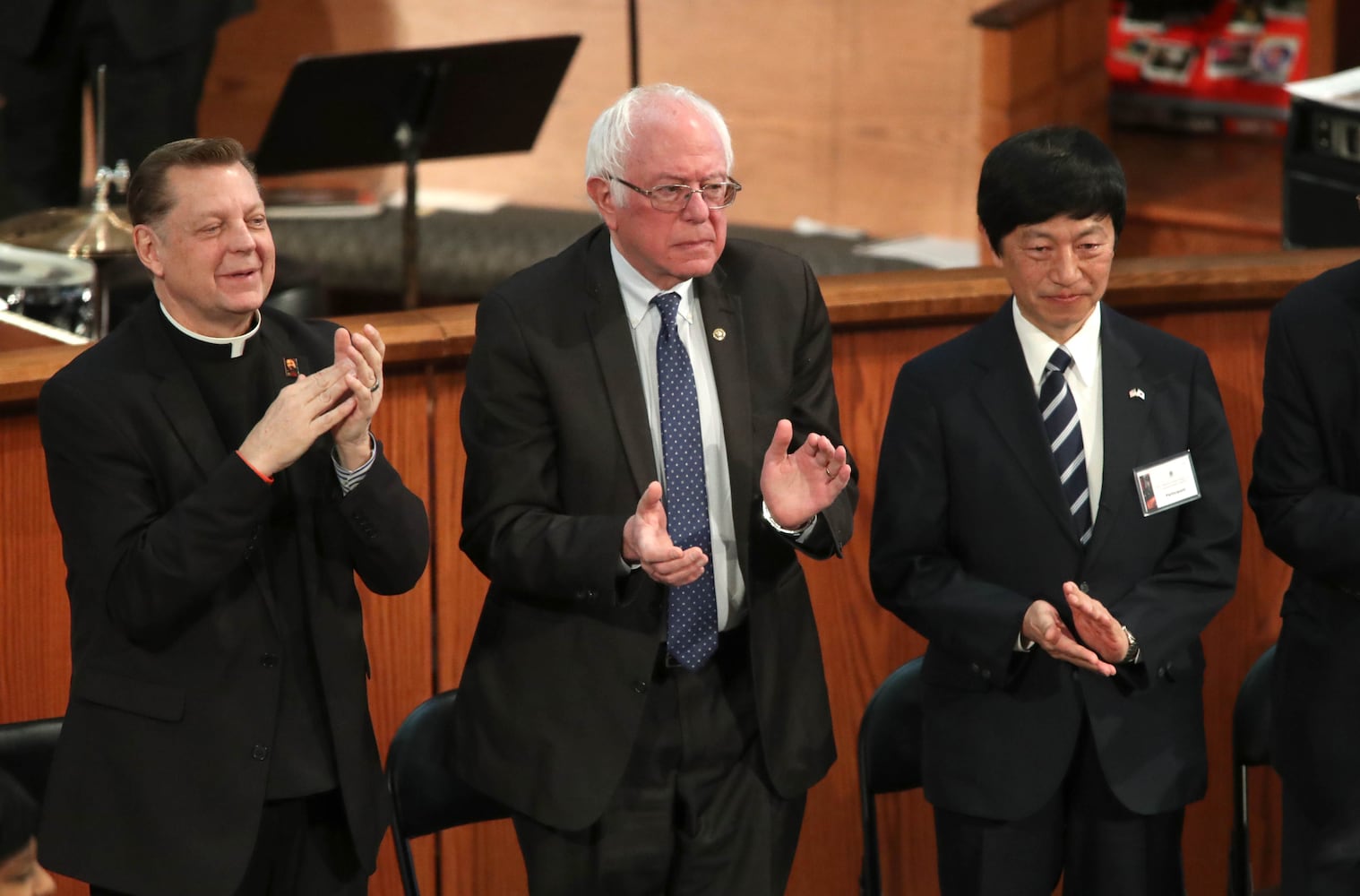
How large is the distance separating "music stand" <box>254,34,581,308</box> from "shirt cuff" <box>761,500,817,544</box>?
2.44 meters

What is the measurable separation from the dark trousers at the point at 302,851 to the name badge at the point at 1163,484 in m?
1.22

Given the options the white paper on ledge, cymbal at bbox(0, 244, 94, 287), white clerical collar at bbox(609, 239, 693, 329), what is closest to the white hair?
white clerical collar at bbox(609, 239, 693, 329)

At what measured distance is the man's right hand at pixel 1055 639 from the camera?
2.50 meters

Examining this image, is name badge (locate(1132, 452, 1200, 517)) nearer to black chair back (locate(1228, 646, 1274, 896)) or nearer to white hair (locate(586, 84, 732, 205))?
black chair back (locate(1228, 646, 1274, 896))

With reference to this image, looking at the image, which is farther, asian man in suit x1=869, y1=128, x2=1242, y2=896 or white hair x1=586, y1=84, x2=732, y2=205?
asian man in suit x1=869, y1=128, x2=1242, y2=896

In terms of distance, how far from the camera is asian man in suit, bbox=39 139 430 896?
230 cm

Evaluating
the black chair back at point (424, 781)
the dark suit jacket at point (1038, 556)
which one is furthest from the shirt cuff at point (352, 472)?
the dark suit jacket at point (1038, 556)

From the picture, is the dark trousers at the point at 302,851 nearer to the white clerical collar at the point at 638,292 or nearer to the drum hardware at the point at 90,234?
the white clerical collar at the point at 638,292

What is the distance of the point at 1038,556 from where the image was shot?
2.66m

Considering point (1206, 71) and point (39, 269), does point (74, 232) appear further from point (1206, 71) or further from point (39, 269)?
point (1206, 71)

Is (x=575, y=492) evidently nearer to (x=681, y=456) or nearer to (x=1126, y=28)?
(x=681, y=456)

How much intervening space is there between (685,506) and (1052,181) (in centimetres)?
70

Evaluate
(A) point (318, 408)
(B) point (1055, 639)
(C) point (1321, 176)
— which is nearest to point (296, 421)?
(A) point (318, 408)

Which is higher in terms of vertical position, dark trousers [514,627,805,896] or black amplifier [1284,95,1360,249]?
black amplifier [1284,95,1360,249]
